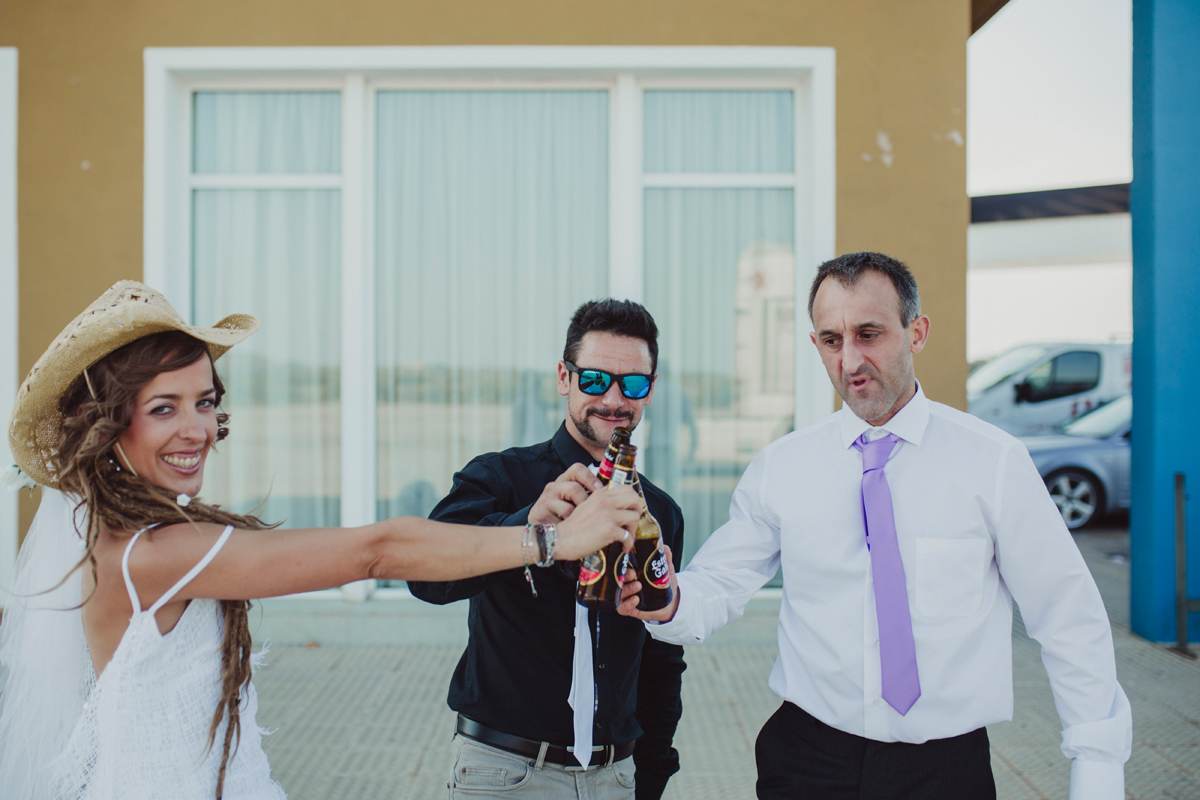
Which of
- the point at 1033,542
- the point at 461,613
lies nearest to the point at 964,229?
the point at 1033,542

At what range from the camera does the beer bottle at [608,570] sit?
1.76m

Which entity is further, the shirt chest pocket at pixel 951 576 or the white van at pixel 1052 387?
Answer: the white van at pixel 1052 387

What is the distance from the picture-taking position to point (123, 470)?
1.62m

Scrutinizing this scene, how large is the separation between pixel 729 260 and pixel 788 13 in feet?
5.24

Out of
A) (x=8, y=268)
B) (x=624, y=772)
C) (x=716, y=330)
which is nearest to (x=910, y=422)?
(x=624, y=772)

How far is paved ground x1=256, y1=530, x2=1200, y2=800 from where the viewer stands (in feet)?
11.7

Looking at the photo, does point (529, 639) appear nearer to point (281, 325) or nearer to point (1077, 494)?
point (281, 325)

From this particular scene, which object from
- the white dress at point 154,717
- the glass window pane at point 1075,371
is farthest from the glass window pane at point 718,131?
the glass window pane at point 1075,371

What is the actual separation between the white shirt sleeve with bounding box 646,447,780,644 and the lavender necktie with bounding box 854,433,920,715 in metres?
0.30

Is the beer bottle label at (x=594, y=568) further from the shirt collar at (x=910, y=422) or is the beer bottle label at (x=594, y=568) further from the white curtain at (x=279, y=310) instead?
the white curtain at (x=279, y=310)

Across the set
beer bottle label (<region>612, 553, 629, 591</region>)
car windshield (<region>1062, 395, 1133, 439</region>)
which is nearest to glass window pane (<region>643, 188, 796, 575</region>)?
beer bottle label (<region>612, 553, 629, 591</region>)

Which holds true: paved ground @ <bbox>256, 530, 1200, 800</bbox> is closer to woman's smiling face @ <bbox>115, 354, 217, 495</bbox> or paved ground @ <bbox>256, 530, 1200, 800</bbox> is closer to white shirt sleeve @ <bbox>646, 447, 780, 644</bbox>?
white shirt sleeve @ <bbox>646, 447, 780, 644</bbox>

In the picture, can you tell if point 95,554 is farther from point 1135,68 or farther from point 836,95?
point 1135,68

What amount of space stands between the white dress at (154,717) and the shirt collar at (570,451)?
910 millimetres
